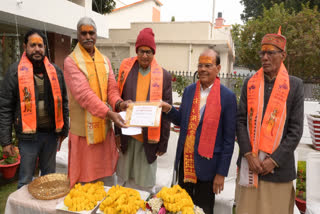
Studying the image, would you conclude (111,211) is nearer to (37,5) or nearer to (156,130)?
(156,130)

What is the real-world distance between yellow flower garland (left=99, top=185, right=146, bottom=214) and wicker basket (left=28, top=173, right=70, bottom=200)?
60cm

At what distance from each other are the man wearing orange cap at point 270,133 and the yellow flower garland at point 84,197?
1.38 metres

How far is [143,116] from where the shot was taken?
7.62 ft

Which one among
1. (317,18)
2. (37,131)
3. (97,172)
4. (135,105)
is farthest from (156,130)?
(317,18)

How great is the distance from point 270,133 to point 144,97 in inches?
52.2

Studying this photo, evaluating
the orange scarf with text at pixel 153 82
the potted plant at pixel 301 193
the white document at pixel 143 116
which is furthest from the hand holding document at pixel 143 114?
the potted plant at pixel 301 193

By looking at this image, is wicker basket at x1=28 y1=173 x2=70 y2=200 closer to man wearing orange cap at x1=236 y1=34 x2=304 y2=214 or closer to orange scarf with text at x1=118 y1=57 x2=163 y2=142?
orange scarf with text at x1=118 y1=57 x2=163 y2=142

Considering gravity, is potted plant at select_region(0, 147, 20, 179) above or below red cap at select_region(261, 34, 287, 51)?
below

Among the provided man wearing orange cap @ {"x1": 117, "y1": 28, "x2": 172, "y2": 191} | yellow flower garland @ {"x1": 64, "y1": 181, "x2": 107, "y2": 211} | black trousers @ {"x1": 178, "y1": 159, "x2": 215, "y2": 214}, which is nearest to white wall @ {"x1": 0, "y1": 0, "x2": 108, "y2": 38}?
man wearing orange cap @ {"x1": 117, "y1": 28, "x2": 172, "y2": 191}

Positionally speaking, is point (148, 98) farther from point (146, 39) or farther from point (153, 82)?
point (146, 39)

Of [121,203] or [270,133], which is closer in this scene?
[121,203]

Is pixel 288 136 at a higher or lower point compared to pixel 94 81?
lower

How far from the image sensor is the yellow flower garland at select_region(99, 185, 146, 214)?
1.95 meters

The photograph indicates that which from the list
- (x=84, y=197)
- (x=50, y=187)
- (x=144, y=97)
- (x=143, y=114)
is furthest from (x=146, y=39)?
(x=50, y=187)
